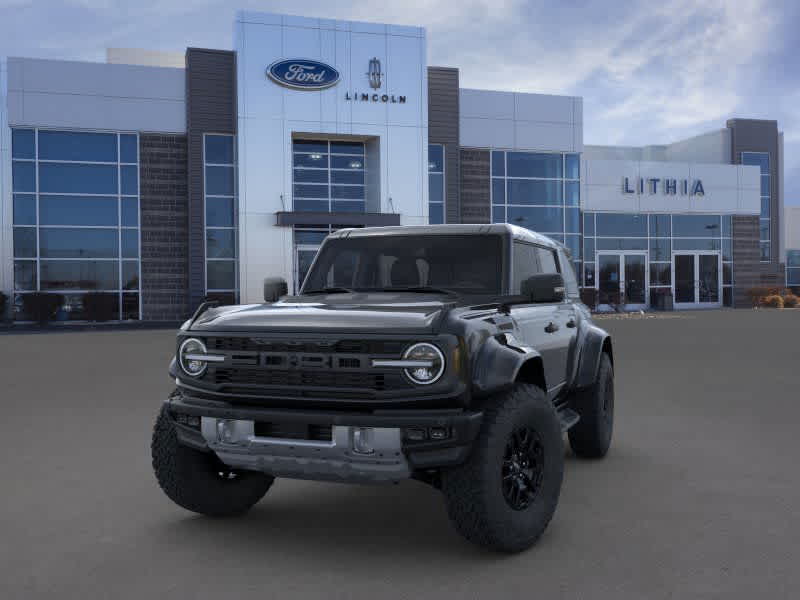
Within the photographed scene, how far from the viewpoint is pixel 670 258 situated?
129 ft

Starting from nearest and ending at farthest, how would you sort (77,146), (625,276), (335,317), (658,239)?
(335,317) < (77,146) < (625,276) < (658,239)

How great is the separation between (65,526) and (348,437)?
6.81 ft

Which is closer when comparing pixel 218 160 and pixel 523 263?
pixel 523 263

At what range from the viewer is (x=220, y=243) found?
29.6 metres

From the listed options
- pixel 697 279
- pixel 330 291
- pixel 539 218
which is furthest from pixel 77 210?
pixel 697 279

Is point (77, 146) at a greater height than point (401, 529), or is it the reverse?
point (77, 146)

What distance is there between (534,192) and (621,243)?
626 centimetres

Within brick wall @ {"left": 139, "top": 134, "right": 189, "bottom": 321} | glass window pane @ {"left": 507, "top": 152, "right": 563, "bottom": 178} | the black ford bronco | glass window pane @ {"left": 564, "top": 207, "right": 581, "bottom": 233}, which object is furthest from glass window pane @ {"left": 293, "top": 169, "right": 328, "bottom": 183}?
the black ford bronco

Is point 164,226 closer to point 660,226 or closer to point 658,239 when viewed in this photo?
point 658,239

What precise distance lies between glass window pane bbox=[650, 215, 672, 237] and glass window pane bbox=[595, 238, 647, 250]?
709 millimetres

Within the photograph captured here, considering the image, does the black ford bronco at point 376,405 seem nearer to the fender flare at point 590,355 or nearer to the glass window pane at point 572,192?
the fender flare at point 590,355

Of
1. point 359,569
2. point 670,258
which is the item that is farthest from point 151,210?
point 359,569

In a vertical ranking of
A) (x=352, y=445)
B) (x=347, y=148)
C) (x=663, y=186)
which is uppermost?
(x=347, y=148)

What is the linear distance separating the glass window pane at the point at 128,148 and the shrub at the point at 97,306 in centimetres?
497
